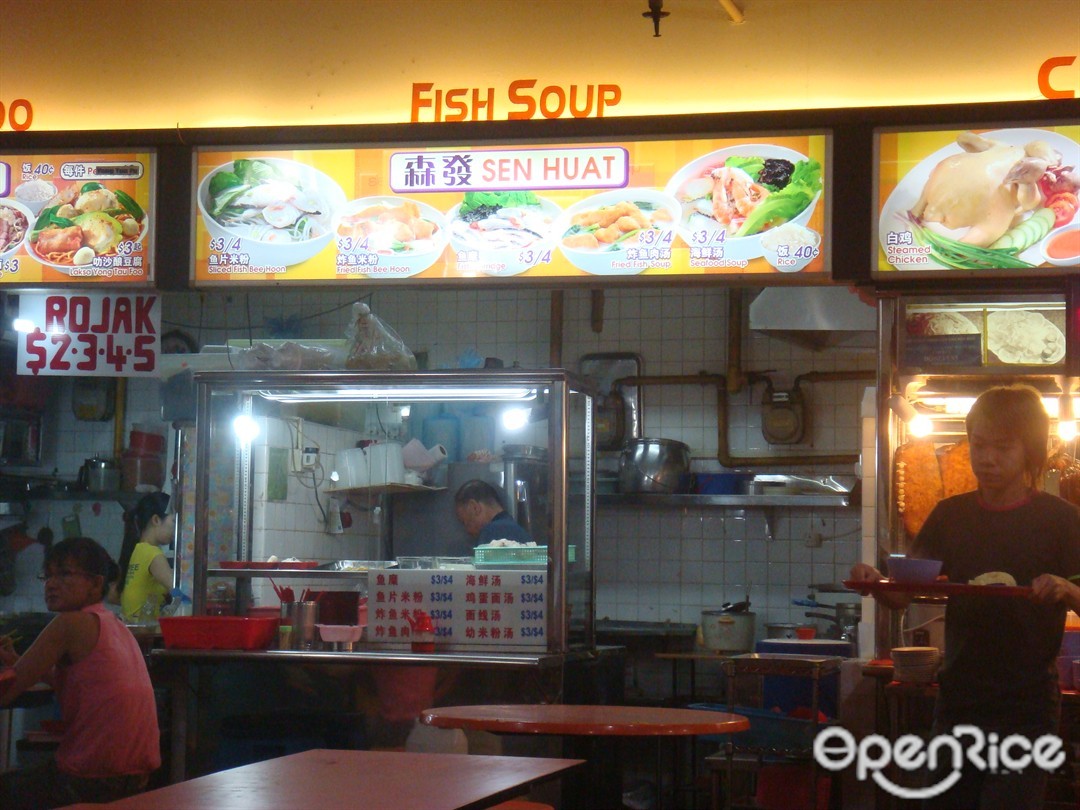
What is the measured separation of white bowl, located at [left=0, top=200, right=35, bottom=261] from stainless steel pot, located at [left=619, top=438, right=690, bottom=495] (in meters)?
4.29

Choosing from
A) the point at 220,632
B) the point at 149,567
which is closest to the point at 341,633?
the point at 220,632

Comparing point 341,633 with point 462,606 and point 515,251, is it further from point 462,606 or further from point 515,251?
point 515,251

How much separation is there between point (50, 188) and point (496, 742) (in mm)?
2835

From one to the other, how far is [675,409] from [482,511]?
3.23 metres

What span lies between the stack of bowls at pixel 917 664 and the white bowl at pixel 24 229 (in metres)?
3.68

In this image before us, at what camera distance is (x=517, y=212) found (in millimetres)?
4805

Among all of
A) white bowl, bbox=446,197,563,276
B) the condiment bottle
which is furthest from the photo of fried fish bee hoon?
the condiment bottle

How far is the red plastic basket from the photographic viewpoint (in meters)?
5.25

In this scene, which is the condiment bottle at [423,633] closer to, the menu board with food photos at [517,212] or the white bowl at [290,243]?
the menu board with food photos at [517,212]

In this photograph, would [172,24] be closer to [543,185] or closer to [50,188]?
[50,188]

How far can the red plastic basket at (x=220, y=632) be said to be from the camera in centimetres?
Result: 525

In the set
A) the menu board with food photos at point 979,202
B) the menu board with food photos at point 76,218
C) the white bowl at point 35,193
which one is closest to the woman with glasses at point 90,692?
the menu board with food photos at point 76,218

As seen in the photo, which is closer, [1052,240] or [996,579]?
→ [996,579]

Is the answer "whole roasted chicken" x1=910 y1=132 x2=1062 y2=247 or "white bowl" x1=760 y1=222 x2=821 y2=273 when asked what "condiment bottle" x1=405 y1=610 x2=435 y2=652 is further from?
"whole roasted chicken" x1=910 y1=132 x2=1062 y2=247
